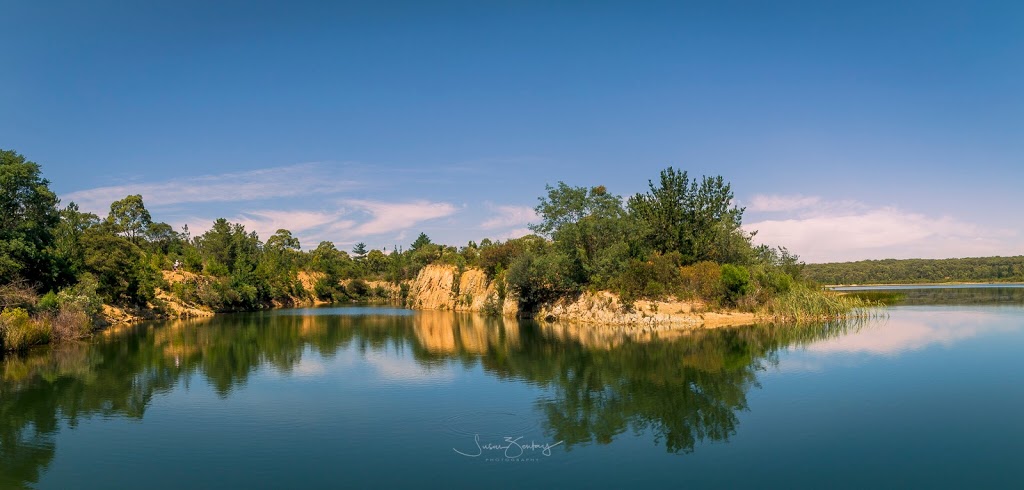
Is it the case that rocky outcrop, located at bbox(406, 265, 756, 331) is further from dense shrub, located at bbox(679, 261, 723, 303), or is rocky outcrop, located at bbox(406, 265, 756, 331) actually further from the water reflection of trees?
the water reflection of trees

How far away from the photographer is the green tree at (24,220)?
3756 cm

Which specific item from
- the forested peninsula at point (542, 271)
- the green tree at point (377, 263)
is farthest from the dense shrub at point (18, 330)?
the green tree at point (377, 263)

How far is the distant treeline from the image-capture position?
135m

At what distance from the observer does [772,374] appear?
881 inches

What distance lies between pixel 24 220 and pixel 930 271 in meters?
170

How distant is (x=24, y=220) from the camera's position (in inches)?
1597

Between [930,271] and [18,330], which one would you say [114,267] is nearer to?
[18,330]

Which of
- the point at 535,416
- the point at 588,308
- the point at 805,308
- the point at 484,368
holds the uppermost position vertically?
the point at 588,308

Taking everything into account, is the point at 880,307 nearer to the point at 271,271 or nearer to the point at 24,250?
the point at 24,250

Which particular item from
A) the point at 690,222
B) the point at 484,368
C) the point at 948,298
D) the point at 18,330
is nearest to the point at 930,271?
the point at 948,298

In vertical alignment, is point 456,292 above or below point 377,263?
below

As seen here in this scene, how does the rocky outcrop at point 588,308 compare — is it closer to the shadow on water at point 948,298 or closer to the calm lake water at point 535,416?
the calm lake water at point 535,416

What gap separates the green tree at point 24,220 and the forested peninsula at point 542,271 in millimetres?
94

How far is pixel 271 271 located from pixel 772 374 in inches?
3364
